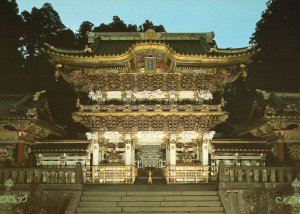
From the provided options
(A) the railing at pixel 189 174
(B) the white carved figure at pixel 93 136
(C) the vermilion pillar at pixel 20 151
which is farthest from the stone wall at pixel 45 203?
(B) the white carved figure at pixel 93 136

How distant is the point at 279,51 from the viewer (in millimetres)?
35281

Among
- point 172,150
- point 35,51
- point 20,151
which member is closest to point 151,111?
point 172,150

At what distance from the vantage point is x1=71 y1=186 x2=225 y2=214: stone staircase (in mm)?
14461

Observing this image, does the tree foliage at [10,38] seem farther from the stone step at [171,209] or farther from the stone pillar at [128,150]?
the stone step at [171,209]

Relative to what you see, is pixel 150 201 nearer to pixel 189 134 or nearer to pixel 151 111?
pixel 151 111

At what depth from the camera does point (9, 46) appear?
117 feet

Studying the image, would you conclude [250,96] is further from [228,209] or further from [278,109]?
[228,209]

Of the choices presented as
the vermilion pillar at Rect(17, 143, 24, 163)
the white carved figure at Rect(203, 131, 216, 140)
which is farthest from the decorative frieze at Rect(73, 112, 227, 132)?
the vermilion pillar at Rect(17, 143, 24, 163)

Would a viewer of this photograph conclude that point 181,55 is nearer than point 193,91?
Yes

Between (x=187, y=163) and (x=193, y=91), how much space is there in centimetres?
421

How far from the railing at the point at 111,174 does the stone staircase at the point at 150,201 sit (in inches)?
202

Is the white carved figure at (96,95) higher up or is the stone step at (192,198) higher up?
the white carved figure at (96,95)

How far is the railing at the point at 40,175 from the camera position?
1602 centimetres

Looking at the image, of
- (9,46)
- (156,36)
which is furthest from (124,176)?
(9,46)
